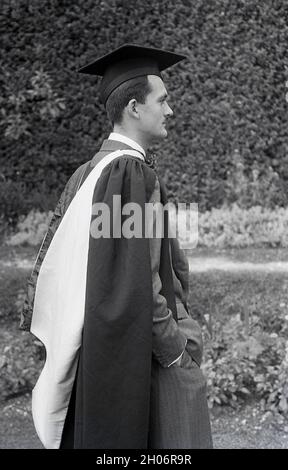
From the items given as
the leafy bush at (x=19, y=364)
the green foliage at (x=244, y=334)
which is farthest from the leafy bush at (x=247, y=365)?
the leafy bush at (x=19, y=364)

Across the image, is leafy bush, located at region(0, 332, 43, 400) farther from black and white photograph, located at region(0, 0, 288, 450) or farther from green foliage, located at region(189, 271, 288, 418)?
green foliage, located at region(189, 271, 288, 418)

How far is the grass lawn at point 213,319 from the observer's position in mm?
4062

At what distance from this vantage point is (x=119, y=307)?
7.55ft

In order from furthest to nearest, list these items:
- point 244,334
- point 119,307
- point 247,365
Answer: point 244,334
point 247,365
point 119,307

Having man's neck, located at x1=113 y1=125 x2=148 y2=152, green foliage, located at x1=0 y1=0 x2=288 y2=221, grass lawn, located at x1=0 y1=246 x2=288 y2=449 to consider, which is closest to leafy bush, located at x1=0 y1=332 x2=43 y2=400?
grass lawn, located at x1=0 y1=246 x2=288 y2=449

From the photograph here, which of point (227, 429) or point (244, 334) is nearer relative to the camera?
point (227, 429)

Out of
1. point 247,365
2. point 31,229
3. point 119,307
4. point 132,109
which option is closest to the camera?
point 119,307

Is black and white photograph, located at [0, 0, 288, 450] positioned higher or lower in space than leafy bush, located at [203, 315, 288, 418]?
higher

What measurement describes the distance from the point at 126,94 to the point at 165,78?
9.44ft

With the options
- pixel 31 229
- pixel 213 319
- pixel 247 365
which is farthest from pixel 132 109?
pixel 31 229

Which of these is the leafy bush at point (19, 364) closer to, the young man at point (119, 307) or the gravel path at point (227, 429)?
the gravel path at point (227, 429)

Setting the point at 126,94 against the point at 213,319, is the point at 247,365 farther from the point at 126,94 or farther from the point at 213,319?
the point at 126,94

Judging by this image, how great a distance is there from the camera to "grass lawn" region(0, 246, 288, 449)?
406cm

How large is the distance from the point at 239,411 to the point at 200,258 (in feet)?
4.61
